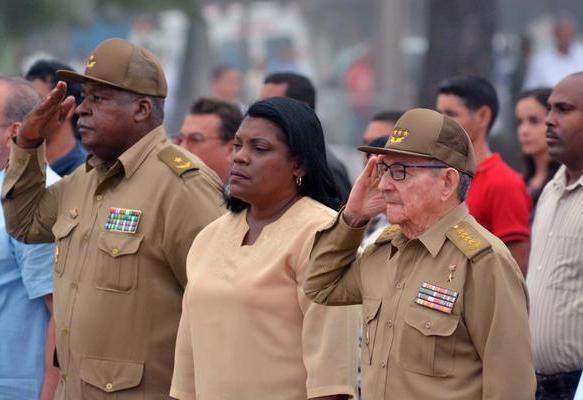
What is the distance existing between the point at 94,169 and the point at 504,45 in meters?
17.8

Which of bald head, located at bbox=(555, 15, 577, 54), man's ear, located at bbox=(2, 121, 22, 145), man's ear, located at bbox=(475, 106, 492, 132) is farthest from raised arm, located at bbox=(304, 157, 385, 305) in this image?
bald head, located at bbox=(555, 15, 577, 54)

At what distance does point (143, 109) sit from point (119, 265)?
686mm

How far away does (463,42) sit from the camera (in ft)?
52.6

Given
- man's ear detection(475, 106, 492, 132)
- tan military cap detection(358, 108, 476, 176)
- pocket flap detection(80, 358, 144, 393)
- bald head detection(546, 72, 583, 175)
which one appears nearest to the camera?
tan military cap detection(358, 108, 476, 176)

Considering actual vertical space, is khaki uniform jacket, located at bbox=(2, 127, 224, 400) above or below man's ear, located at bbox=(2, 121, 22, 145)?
below

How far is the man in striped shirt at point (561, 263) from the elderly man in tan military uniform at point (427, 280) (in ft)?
4.12

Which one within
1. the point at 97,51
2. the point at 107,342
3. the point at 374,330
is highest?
the point at 97,51

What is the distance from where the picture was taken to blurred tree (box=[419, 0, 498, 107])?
16.0 metres

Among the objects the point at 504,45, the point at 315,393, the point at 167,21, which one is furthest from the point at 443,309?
the point at 167,21

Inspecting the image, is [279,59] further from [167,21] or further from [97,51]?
[97,51]

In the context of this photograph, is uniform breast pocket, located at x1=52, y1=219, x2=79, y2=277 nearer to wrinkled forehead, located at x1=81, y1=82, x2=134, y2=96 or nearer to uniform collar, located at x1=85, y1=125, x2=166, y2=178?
uniform collar, located at x1=85, y1=125, x2=166, y2=178

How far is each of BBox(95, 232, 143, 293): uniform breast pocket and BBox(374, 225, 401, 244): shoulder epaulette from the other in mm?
1094

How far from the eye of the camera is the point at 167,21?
2541 cm

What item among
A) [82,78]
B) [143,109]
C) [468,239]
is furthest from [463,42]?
[468,239]
